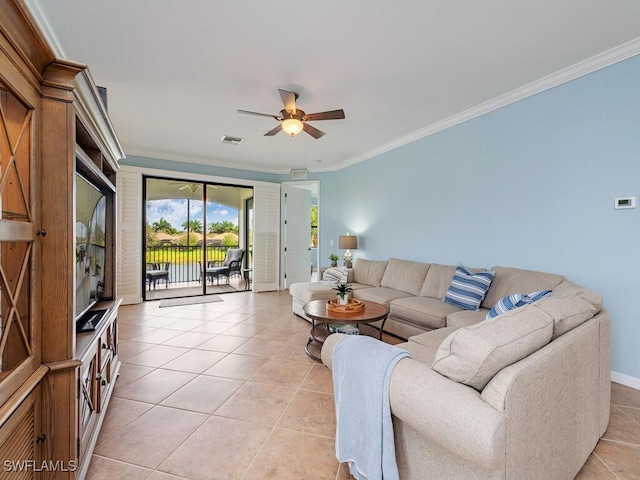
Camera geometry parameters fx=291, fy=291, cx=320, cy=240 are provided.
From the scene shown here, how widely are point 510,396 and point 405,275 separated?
3.21 meters

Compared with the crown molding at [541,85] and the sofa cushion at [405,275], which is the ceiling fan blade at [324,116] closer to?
the crown molding at [541,85]

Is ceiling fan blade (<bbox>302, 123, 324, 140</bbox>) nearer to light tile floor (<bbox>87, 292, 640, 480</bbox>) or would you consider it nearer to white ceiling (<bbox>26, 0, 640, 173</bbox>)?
white ceiling (<bbox>26, 0, 640, 173</bbox>)

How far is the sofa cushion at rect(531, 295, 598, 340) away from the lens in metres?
1.42

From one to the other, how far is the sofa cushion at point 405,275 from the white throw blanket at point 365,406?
269cm

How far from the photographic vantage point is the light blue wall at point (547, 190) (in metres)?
2.46

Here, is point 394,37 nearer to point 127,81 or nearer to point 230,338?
point 127,81

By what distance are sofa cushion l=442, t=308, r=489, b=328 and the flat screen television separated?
286 centimetres

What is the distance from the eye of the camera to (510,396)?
3.29 ft

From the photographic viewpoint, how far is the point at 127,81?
9.61ft

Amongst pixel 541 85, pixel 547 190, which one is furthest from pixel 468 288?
pixel 541 85

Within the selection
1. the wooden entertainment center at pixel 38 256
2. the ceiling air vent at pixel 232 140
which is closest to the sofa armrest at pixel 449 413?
the wooden entertainment center at pixel 38 256

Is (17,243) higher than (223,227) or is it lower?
lower

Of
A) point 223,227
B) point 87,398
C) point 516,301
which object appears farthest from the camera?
point 223,227

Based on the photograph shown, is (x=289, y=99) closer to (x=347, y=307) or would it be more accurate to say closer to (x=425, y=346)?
(x=347, y=307)
